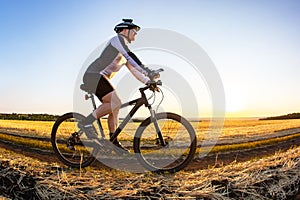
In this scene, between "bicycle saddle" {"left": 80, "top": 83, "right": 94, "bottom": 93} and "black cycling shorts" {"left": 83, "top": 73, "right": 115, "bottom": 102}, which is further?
"bicycle saddle" {"left": 80, "top": 83, "right": 94, "bottom": 93}

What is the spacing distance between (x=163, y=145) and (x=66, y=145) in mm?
1933

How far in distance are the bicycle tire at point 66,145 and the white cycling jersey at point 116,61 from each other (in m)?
0.93

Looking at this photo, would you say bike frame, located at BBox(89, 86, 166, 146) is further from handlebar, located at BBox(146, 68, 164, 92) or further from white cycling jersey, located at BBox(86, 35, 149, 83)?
white cycling jersey, located at BBox(86, 35, 149, 83)

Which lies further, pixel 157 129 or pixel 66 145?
pixel 66 145

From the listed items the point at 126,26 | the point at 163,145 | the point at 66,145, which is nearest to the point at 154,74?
the point at 126,26

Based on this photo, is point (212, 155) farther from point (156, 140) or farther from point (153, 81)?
point (153, 81)

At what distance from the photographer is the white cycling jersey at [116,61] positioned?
4.80 m

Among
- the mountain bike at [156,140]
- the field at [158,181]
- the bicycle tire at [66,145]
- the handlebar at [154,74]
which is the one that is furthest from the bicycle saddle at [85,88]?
the handlebar at [154,74]

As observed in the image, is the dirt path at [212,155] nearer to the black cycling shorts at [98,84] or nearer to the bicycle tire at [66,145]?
the bicycle tire at [66,145]

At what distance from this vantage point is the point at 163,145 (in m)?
4.77

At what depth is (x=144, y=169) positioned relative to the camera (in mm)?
4793

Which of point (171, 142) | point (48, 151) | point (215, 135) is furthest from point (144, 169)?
point (215, 135)

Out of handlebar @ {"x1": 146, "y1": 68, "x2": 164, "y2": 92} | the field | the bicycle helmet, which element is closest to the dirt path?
the field

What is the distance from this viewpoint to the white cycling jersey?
189 inches
